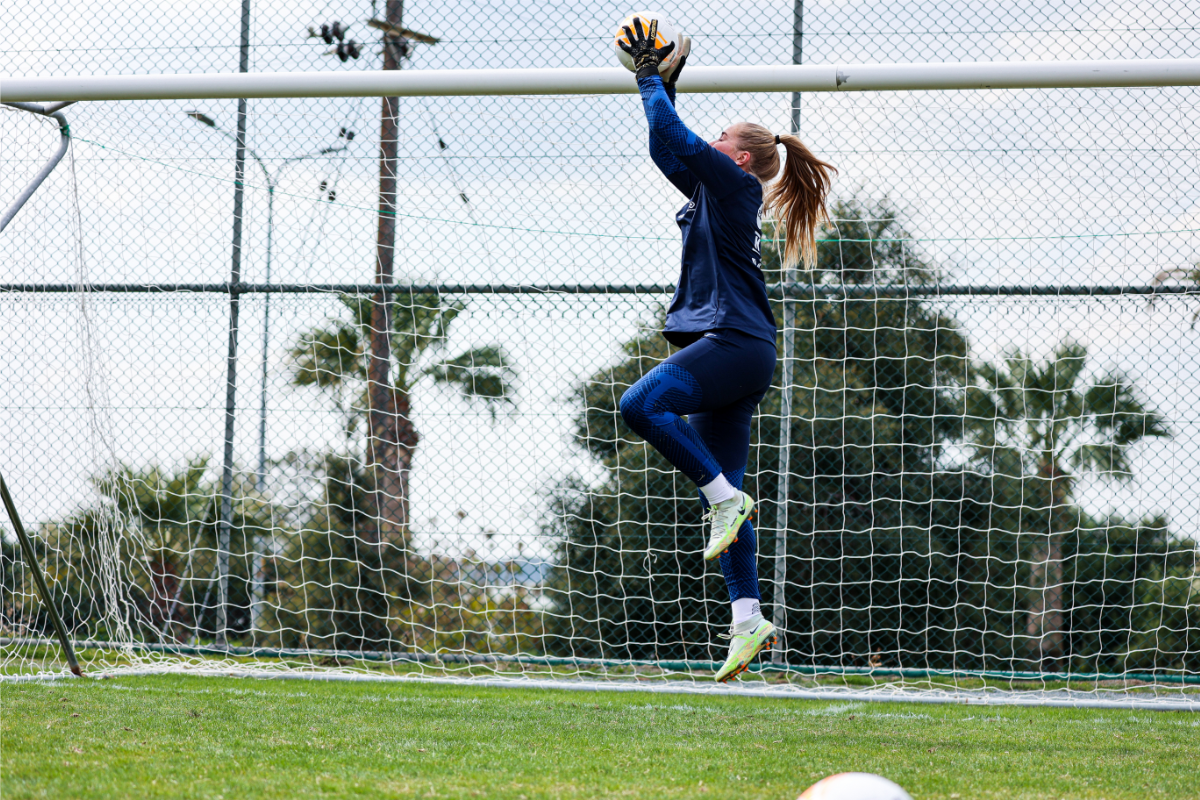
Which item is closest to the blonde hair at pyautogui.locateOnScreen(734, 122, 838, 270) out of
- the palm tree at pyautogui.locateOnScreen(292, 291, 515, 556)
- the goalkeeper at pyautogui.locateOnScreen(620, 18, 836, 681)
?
the goalkeeper at pyautogui.locateOnScreen(620, 18, 836, 681)

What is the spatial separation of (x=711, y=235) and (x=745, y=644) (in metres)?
1.32

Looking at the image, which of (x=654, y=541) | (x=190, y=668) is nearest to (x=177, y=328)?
(x=190, y=668)

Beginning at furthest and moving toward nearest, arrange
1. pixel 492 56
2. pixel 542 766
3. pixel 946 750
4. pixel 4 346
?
pixel 492 56, pixel 4 346, pixel 946 750, pixel 542 766

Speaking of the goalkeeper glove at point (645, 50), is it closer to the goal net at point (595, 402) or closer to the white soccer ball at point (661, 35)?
the white soccer ball at point (661, 35)

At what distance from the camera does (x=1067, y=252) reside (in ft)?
20.0

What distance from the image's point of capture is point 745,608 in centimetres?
327

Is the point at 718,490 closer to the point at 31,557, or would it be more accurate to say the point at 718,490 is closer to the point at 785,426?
the point at 31,557

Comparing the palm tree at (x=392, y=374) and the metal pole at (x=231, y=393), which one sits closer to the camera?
the metal pole at (x=231, y=393)

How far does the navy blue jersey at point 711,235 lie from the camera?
3107 mm

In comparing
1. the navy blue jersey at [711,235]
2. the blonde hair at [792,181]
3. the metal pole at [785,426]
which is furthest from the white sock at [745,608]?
the metal pole at [785,426]

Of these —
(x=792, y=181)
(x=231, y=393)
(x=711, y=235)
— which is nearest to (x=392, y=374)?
(x=231, y=393)

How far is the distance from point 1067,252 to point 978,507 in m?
1.85

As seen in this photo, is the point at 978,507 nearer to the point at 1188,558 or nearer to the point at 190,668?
the point at 1188,558

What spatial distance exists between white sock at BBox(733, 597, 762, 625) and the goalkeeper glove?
1.74m
